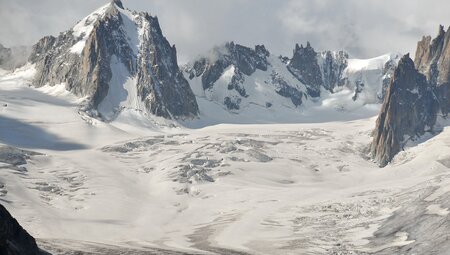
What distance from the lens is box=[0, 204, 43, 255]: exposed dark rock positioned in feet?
157

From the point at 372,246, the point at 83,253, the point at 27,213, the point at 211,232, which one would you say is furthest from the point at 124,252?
the point at 27,213

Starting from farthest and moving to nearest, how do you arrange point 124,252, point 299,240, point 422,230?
1. point 299,240
2. point 422,230
3. point 124,252

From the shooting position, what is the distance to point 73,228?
14800 cm

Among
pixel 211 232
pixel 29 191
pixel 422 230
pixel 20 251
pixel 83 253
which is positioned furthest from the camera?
pixel 29 191

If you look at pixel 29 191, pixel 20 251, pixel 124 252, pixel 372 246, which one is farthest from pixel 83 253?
pixel 29 191

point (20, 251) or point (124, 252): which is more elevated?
point (20, 251)

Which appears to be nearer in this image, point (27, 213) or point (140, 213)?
point (27, 213)

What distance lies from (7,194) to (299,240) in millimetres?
90268

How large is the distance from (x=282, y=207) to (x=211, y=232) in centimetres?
4490

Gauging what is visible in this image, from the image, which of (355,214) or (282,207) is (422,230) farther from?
(282,207)

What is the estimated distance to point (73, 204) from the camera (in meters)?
186

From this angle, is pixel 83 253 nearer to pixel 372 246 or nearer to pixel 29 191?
pixel 372 246

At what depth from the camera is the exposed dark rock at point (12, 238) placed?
47.8 metres

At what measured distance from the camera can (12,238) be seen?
163 feet
